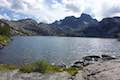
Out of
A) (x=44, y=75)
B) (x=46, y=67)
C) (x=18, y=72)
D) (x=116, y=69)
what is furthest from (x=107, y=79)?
(x=18, y=72)

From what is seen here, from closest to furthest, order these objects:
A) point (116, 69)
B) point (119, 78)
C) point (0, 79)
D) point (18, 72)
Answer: point (119, 78) < point (0, 79) < point (116, 69) < point (18, 72)

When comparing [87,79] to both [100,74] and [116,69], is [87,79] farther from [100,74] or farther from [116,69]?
[116,69]

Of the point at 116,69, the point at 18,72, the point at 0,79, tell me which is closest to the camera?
the point at 0,79

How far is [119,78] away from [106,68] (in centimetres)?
660

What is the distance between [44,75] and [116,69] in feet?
34.0

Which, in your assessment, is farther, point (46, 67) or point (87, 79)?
point (46, 67)

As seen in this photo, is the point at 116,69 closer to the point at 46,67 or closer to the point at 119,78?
the point at 119,78

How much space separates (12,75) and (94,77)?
38.7 feet

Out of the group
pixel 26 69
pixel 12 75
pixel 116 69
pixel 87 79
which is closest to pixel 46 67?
pixel 26 69

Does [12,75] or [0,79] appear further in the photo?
[12,75]

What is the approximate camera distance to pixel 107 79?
30359mm

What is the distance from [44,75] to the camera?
34.9 meters

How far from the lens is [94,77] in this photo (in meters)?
32.5

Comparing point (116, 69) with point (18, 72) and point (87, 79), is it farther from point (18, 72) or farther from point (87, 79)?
point (18, 72)
